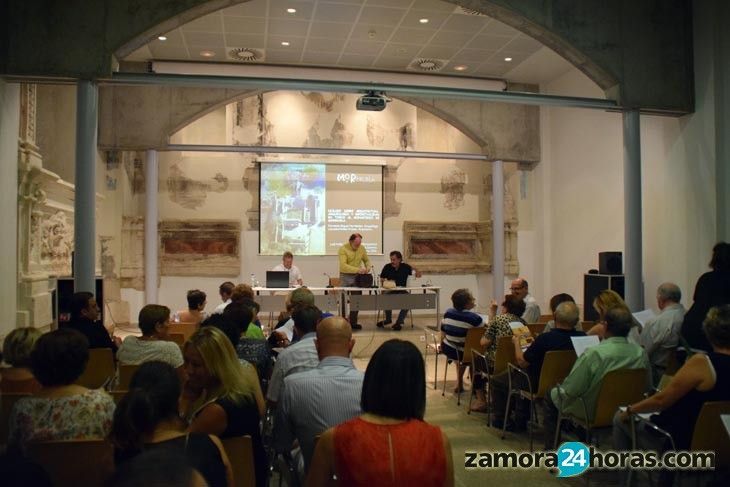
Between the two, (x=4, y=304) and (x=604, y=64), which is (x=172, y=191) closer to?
(x=4, y=304)

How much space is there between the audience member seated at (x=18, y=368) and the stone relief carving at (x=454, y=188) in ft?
34.7

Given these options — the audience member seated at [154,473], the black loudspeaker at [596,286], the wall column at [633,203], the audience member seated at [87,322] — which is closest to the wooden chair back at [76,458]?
the audience member seated at [154,473]

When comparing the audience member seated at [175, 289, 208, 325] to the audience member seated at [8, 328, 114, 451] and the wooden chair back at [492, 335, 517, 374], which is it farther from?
the audience member seated at [8, 328, 114, 451]

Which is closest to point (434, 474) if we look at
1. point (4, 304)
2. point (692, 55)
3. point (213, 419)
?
point (213, 419)

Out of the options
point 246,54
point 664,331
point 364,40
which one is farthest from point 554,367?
point 246,54

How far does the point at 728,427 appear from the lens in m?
2.42

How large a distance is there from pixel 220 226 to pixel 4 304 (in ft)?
20.9

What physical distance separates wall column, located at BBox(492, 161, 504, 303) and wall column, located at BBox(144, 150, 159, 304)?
257 inches

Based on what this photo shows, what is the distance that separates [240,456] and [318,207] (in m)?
9.97

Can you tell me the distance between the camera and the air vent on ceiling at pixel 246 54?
32.7 ft

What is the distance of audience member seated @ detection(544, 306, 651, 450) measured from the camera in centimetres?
347

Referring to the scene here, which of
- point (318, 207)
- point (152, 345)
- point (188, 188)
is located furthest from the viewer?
point (318, 207)

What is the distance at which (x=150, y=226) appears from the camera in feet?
34.6

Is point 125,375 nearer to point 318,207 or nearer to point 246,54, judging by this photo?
point 246,54
